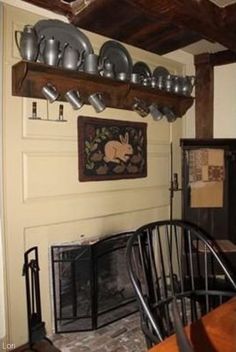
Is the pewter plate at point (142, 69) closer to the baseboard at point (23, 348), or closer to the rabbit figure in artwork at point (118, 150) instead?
the rabbit figure in artwork at point (118, 150)

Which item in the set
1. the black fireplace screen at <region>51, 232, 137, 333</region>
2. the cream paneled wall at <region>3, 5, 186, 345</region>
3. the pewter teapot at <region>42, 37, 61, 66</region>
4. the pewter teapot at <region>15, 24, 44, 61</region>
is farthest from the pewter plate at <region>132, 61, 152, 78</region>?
the black fireplace screen at <region>51, 232, 137, 333</region>

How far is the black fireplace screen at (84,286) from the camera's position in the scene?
2516 millimetres

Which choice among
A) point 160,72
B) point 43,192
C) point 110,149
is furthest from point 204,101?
point 43,192

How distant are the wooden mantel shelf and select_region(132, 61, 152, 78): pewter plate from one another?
8.3 inches

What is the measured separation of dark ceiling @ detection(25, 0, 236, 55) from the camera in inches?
77.8

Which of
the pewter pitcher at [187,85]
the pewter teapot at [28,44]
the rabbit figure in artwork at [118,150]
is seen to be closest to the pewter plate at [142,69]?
the pewter pitcher at [187,85]

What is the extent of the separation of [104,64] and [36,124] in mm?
745

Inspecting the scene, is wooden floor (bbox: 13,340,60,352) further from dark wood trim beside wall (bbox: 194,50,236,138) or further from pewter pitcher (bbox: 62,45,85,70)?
dark wood trim beside wall (bbox: 194,50,236,138)

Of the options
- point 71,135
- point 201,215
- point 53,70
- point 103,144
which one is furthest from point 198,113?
point 53,70

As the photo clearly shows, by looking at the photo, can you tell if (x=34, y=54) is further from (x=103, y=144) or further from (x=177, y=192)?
(x=177, y=192)

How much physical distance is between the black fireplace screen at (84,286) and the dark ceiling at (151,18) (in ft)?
5.51

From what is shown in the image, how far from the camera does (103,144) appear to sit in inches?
111

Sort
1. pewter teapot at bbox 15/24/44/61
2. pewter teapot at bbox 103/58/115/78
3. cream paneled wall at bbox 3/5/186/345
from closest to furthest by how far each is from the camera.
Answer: pewter teapot at bbox 15/24/44/61 → cream paneled wall at bbox 3/5/186/345 → pewter teapot at bbox 103/58/115/78

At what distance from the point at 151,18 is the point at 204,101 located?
1397 mm
